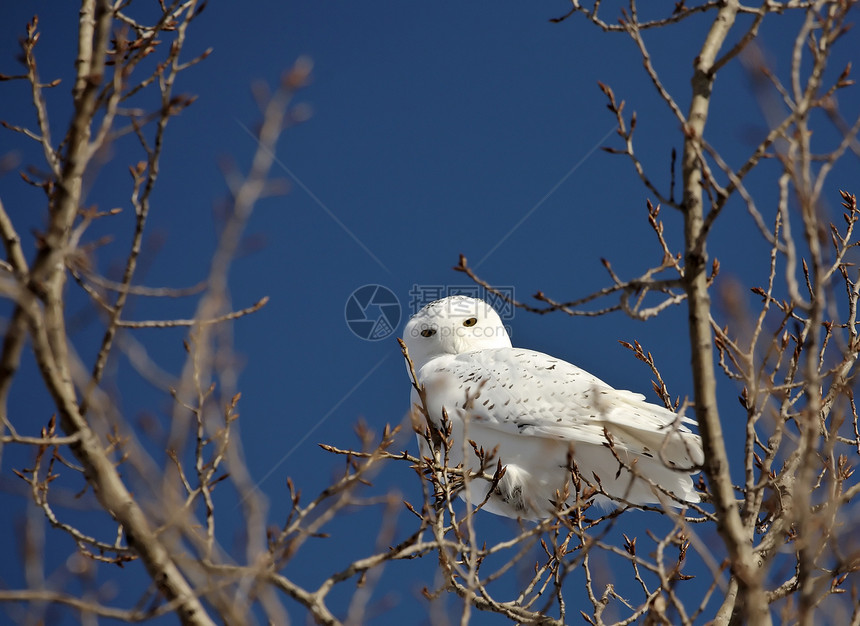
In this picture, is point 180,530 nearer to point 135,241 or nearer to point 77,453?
point 77,453

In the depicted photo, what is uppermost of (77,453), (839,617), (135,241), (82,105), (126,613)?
(82,105)

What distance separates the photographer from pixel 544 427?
4.04m

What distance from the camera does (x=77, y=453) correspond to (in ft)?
5.54

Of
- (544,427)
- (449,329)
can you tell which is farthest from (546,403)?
(449,329)

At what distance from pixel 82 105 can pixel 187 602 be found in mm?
992

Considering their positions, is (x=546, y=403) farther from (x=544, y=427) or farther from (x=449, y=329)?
(x=449, y=329)

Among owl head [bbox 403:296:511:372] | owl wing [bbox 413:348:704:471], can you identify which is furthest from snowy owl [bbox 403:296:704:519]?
owl head [bbox 403:296:511:372]

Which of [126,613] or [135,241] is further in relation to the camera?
[135,241]

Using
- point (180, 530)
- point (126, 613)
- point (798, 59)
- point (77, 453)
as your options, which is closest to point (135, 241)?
point (77, 453)

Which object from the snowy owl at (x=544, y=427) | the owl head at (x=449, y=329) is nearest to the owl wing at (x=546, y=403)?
the snowy owl at (x=544, y=427)

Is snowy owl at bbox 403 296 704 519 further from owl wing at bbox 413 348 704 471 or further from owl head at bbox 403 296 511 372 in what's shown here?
owl head at bbox 403 296 511 372

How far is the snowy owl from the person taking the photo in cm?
366

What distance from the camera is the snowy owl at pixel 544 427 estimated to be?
3658mm

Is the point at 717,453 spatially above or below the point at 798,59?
below
